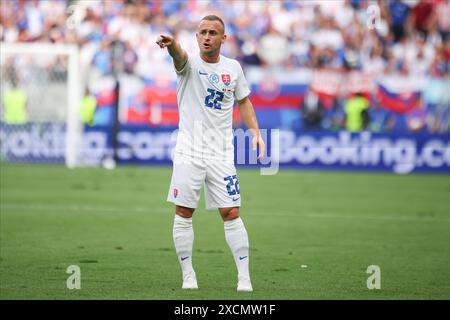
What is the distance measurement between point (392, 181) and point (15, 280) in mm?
14801

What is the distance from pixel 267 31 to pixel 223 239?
16.7 metres

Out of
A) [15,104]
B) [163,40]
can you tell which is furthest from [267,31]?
[163,40]

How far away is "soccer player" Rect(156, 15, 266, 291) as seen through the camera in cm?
852

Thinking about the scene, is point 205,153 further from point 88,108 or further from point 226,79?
point 88,108

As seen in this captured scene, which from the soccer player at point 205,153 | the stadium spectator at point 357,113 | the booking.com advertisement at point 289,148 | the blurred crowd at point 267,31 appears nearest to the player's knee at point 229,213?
the soccer player at point 205,153

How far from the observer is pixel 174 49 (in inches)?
321

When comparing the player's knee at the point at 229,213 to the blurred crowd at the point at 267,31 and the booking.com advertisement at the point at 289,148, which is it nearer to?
the booking.com advertisement at the point at 289,148

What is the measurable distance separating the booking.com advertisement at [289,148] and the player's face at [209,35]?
1575 cm

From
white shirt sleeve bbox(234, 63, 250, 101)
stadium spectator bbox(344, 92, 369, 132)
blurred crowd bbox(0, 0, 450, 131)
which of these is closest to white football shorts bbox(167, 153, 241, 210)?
white shirt sleeve bbox(234, 63, 250, 101)

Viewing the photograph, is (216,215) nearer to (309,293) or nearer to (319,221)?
(319,221)

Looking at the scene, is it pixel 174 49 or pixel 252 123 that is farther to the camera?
pixel 252 123

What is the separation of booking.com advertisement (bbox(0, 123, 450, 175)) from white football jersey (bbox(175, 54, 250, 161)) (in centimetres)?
1547

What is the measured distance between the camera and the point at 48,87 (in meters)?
26.1
